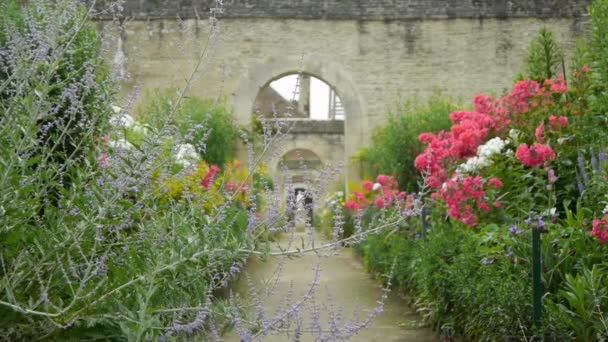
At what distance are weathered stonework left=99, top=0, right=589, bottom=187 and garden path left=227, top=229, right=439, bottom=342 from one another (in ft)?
10.1

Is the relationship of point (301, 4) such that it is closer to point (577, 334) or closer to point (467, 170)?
point (467, 170)

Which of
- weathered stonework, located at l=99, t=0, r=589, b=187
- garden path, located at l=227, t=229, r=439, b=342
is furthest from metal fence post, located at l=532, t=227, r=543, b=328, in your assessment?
weathered stonework, located at l=99, t=0, r=589, b=187

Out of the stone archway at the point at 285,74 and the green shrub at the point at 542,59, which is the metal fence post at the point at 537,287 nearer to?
the green shrub at the point at 542,59

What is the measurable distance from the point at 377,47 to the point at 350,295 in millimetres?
6387

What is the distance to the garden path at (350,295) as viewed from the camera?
16.8ft

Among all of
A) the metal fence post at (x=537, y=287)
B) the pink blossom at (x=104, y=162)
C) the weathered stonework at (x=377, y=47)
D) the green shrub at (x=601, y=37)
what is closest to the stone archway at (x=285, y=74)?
the weathered stonework at (x=377, y=47)

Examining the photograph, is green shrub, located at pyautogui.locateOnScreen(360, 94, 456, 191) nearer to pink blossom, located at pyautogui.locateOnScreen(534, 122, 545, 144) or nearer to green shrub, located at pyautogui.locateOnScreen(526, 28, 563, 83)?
green shrub, located at pyautogui.locateOnScreen(526, 28, 563, 83)

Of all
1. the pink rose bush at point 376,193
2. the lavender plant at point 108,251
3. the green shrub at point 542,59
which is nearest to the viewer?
the lavender plant at point 108,251

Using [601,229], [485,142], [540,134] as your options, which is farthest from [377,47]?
[601,229]

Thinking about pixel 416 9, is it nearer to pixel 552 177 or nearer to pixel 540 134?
pixel 540 134

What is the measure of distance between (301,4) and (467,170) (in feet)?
22.7

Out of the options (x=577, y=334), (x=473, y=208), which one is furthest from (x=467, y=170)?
(x=577, y=334)

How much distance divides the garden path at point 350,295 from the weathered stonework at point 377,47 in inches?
121

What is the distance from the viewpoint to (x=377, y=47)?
499 inches
